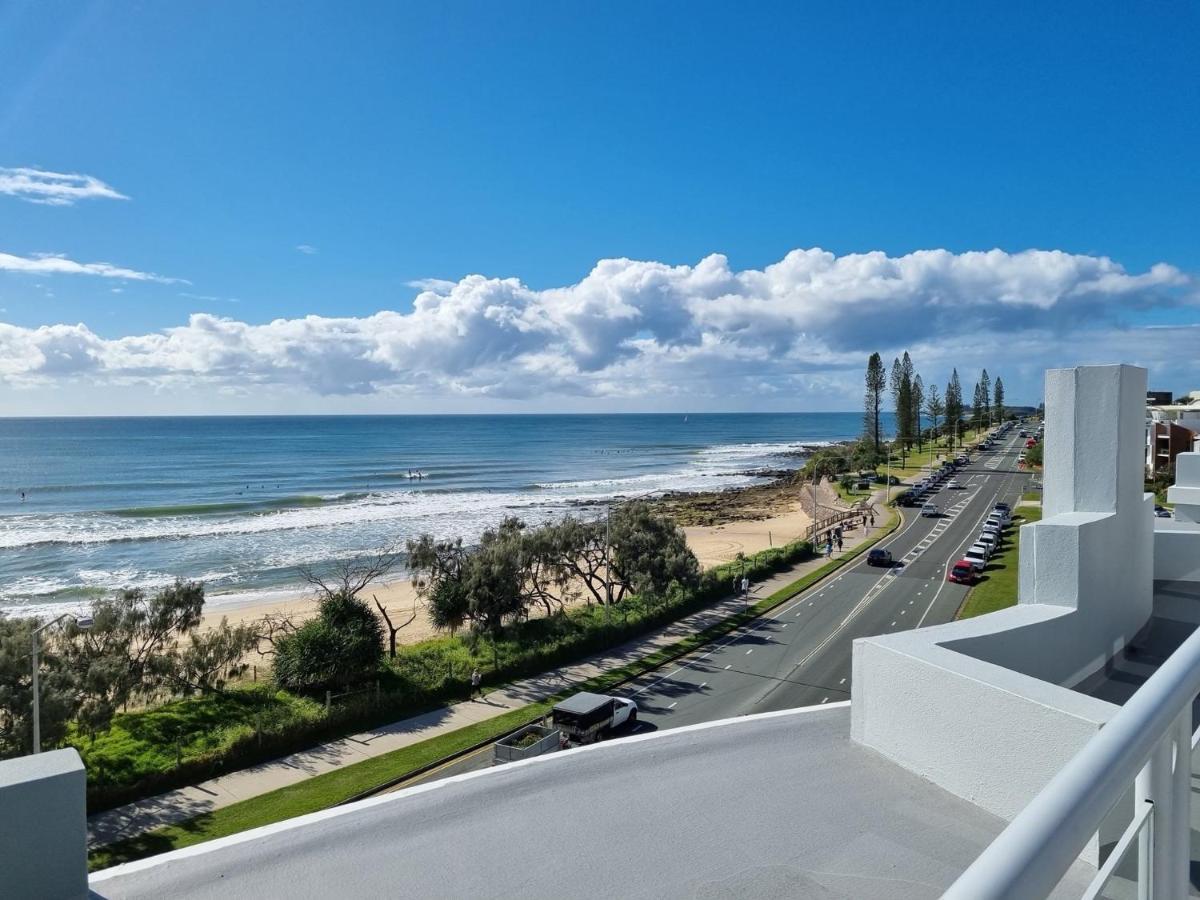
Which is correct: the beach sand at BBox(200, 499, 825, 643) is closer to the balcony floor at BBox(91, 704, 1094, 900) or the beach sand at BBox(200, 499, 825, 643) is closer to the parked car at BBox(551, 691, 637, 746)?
the parked car at BBox(551, 691, 637, 746)

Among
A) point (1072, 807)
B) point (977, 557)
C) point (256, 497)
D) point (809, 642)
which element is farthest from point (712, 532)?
point (1072, 807)

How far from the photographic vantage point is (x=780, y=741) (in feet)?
16.0

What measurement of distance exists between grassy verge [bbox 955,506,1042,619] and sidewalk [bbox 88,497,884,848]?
8.87m

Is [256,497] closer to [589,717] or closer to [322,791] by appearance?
[322,791]

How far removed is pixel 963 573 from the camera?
98.4 ft

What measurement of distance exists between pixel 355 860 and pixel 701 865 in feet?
5.73

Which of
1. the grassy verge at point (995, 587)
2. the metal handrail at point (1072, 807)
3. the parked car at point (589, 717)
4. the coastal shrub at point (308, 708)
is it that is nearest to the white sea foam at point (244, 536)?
the coastal shrub at point (308, 708)

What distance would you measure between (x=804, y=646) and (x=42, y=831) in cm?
2205

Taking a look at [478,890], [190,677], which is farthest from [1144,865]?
[190,677]

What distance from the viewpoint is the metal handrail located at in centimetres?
90

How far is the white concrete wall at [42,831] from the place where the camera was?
320 centimetres

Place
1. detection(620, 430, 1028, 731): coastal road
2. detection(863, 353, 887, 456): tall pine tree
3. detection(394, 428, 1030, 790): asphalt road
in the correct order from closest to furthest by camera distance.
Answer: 1. detection(394, 428, 1030, 790): asphalt road
2. detection(620, 430, 1028, 731): coastal road
3. detection(863, 353, 887, 456): tall pine tree

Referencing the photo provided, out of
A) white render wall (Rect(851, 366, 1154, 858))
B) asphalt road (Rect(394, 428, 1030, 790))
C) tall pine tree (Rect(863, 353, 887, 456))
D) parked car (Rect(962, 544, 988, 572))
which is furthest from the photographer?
tall pine tree (Rect(863, 353, 887, 456))

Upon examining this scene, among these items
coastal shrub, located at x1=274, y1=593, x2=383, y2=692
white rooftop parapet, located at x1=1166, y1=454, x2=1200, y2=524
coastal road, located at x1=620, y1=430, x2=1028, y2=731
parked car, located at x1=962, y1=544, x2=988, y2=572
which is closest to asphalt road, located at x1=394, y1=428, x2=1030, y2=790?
coastal road, located at x1=620, y1=430, x2=1028, y2=731
